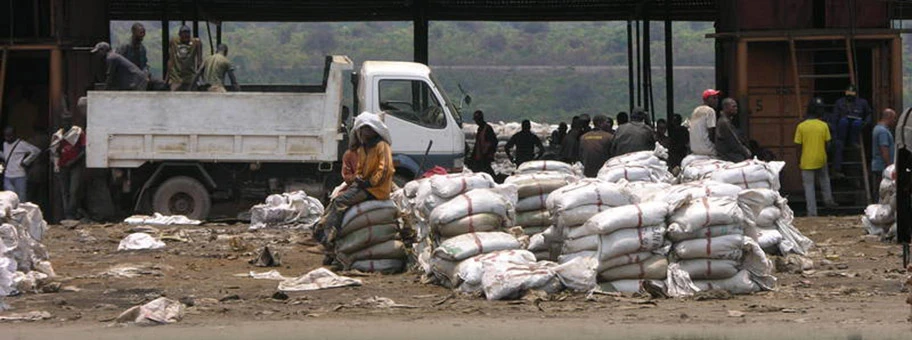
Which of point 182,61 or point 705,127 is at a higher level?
point 182,61

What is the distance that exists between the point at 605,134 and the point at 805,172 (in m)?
3.54

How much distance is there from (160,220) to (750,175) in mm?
8463

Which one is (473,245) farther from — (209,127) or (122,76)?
(122,76)

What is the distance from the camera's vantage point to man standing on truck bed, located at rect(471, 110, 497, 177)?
84.3ft

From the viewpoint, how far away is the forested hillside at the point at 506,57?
6844 centimetres

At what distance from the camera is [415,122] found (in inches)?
850

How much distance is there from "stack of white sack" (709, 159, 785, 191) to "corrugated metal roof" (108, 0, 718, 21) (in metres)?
14.7

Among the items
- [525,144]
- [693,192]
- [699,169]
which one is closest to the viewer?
[693,192]

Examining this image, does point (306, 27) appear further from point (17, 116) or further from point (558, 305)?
point (558, 305)

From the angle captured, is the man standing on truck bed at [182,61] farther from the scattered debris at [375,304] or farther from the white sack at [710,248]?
the white sack at [710,248]

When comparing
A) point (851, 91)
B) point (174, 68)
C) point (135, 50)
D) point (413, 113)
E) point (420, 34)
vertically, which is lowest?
point (413, 113)

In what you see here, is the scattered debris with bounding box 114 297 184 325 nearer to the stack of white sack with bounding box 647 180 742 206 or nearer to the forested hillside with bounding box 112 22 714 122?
the stack of white sack with bounding box 647 180 742 206

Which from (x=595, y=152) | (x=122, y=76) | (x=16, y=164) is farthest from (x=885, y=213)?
(x=16, y=164)

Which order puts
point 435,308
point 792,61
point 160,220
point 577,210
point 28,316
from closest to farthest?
1. point 28,316
2. point 435,308
3. point 577,210
4. point 160,220
5. point 792,61
